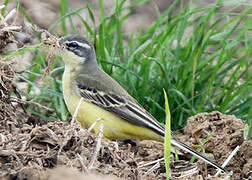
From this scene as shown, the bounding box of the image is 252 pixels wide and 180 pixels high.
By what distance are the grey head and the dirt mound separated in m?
1.61

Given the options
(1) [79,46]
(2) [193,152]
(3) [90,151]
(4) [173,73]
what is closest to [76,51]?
(1) [79,46]

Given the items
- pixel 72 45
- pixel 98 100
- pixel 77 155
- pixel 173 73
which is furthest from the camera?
pixel 173 73

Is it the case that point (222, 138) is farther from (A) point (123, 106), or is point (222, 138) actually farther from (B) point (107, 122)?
(B) point (107, 122)

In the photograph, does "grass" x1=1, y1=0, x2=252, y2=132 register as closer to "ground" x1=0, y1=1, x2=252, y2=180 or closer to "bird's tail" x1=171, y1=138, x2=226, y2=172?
"ground" x1=0, y1=1, x2=252, y2=180

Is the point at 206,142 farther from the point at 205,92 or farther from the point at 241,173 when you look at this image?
the point at 205,92

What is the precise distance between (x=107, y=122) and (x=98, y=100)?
14.2 inches

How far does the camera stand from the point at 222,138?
6316 millimetres

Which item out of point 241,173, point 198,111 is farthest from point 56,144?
point 198,111

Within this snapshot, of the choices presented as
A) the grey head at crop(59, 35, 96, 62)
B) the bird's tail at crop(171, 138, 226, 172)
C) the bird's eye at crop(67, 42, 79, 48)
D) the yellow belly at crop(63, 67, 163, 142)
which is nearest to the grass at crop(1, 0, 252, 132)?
the grey head at crop(59, 35, 96, 62)

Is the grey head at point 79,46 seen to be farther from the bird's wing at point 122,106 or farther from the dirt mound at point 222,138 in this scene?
the dirt mound at point 222,138

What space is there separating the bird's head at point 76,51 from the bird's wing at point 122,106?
0.43 meters

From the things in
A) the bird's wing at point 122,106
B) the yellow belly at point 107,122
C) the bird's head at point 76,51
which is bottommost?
the yellow belly at point 107,122

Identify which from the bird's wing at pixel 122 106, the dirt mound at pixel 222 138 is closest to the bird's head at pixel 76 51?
the bird's wing at pixel 122 106

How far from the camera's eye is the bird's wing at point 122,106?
6.55 meters
